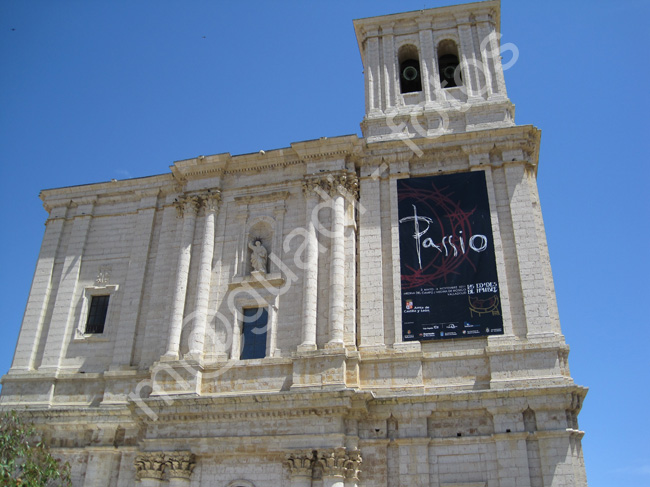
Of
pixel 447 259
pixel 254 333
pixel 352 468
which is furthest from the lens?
pixel 254 333

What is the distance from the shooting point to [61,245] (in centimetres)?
2767

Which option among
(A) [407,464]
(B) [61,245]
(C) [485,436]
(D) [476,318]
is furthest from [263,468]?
(B) [61,245]

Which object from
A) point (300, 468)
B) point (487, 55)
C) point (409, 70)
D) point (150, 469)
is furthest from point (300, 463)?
point (487, 55)

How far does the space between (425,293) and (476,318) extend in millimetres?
1989

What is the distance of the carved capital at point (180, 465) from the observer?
67.2 feet

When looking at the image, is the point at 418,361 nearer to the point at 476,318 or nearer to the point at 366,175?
the point at 476,318

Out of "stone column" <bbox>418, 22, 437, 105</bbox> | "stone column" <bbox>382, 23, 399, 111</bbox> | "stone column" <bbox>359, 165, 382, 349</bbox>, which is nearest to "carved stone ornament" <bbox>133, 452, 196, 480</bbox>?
"stone column" <bbox>359, 165, 382, 349</bbox>

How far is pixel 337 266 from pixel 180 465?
8.60 m

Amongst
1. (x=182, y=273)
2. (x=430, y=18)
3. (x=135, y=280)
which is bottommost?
(x=182, y=273)

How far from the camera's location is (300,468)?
64.1ft

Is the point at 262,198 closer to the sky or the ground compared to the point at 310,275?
closer to the sky

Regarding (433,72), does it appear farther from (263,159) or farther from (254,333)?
(254,333)

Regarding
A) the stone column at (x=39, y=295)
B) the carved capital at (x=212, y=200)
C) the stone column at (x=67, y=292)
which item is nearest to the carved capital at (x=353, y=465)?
the carved capital at (x=212, y=200)

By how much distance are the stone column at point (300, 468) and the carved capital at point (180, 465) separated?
339 cm
